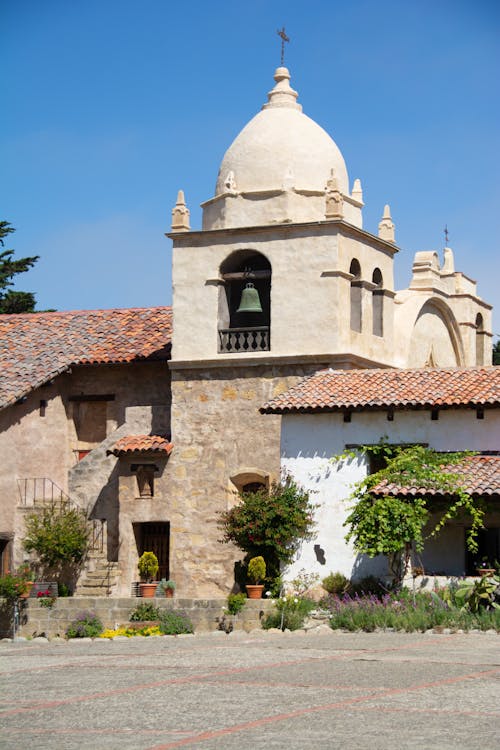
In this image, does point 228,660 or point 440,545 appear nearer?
point 228,660

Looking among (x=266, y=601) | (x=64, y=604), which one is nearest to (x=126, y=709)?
(x=266, y=601)

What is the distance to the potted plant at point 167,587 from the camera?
3195cm

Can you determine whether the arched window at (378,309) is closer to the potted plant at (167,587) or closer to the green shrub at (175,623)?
the potted plant at (167,587)

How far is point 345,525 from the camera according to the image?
28.9 meters

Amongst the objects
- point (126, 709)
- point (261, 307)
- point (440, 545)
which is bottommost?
point (126, 709)

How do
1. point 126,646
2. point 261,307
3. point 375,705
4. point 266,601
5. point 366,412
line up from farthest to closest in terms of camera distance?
point 261,307, point 366,412, point 266,601, point 126,646, point 375,705

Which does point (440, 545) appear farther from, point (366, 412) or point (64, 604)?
point (64, 604)

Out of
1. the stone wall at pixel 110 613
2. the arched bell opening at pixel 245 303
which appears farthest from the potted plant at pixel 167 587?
the arched bell opening at pixel 245 303

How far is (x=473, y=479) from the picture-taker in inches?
1069

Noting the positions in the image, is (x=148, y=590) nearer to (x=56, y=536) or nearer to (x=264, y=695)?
(x=56, y=536)

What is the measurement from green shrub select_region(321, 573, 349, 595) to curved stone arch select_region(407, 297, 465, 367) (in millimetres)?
8632

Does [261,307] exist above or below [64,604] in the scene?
above

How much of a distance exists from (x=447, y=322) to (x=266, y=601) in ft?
43.8

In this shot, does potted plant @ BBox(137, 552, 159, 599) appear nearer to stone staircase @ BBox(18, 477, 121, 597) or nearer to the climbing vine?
stone staircase @ BBox(18, 477, 121, 597)
